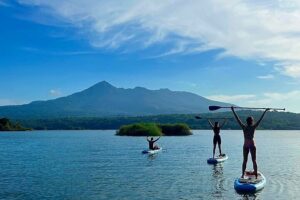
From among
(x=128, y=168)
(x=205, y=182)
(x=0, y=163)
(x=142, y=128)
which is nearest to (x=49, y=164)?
(x=0, y=163)

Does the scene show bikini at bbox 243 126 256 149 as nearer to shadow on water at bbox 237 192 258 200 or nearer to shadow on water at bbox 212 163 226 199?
shadow on water at bbox 237 192 258 200

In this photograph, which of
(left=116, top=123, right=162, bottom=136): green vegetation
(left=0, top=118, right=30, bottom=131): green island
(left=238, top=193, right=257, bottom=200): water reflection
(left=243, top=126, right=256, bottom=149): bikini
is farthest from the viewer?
(left=0, top=118, right=30, bottom=131): green island

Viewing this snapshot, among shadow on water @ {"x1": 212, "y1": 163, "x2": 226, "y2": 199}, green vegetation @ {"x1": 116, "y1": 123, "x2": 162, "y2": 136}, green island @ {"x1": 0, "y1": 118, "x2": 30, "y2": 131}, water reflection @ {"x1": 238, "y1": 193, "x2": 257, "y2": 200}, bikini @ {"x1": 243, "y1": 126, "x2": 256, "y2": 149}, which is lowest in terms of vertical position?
water reflection @ {"x1": 238, "y1": 193, "x2": 257, "y2": 200}

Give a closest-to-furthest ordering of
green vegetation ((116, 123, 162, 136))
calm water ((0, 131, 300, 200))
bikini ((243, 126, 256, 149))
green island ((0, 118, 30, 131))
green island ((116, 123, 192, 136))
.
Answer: calm water ((0, 131, 300, 200))
bikini ((243, 126, 256, 149))
green vegetation ((116, 123, 162, 136))
green island ((116, 123, 192, 136))
green island ((0, 118, 30, 131))

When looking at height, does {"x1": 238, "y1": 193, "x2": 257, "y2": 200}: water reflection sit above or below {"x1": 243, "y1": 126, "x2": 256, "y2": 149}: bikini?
below

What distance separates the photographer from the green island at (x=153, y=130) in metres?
109

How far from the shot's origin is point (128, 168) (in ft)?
122

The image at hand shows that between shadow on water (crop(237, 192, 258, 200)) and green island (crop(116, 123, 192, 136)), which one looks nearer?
shadow on water (crop(237, 192, 258, 200))

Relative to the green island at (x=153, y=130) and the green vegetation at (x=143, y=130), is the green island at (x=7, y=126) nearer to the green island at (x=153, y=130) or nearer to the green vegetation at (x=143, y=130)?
the green island at (x=153, y=130)

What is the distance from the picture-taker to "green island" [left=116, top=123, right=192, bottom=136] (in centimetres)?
10914

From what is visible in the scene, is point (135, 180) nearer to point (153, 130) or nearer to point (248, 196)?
point (248, 196)

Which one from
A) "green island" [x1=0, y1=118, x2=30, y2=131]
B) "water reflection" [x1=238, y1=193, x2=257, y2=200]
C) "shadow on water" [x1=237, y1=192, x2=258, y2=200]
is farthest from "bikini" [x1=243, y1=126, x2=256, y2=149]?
"green island" [x1=0, y1=118, x2=30, y2=131]

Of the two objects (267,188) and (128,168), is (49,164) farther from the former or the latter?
(267,188)

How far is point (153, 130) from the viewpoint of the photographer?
108438 mm
